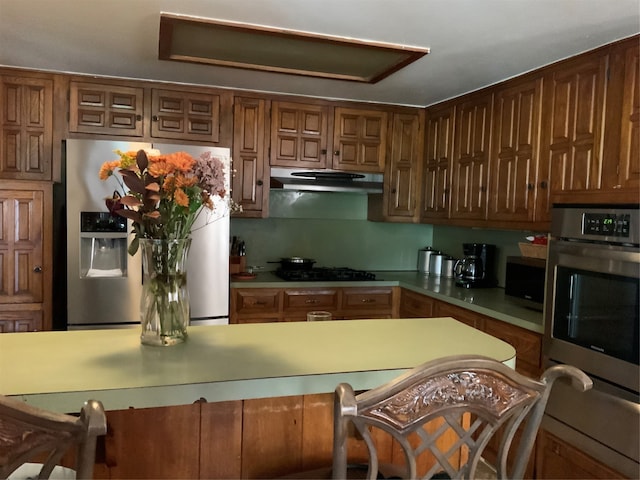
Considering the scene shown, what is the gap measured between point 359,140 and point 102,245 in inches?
77.4

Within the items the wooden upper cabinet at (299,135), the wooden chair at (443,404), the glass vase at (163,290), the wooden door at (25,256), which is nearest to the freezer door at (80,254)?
the wooden door at (25,256)

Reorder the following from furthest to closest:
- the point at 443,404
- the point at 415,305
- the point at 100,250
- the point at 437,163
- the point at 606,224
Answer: the point at 437,163 < the point at 415,305 < the point at 100,250 < the point at 606,224 < the point at 443,404

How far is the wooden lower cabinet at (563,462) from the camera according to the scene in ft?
7.06

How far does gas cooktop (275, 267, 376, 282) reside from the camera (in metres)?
3.69

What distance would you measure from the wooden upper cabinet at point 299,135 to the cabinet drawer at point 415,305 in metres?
1.15

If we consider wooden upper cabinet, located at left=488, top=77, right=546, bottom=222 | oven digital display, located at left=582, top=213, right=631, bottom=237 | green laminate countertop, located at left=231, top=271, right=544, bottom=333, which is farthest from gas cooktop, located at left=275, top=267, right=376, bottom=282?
oven digital display, located at left=582, top=213, right=631, bottom=237

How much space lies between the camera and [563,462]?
2330 mm

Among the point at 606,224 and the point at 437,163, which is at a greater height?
the point at 437,163

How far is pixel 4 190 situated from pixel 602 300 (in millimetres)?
3171

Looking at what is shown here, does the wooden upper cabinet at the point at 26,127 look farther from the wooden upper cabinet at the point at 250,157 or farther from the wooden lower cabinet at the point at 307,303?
the wooden lower cabinet at the point at 307,303

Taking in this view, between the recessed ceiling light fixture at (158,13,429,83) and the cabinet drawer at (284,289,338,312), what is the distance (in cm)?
148

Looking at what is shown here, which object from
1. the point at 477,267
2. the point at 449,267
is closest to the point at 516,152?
the point at 477,267

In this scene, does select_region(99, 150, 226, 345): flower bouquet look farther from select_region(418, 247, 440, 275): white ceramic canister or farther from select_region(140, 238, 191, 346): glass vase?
select_region(418, 247, 440, 275): white ceramic canister

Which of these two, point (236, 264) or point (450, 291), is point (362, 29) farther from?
point (236, 264)
